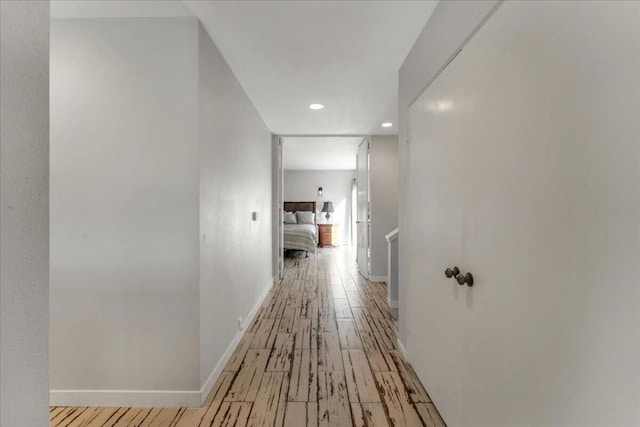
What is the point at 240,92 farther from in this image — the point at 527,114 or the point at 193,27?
the point at 527,114

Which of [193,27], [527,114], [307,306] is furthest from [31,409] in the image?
[307,306]

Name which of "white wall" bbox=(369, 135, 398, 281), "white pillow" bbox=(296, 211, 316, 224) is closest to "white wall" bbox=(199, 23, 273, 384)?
"white wall" bbox=(369, 135, 398, 281)

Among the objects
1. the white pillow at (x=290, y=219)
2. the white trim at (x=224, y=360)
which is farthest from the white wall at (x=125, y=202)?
the white pillow at (x=290, y=219)

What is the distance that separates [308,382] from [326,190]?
827cm

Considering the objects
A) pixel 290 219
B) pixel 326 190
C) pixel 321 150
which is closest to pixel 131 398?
pixel 321 150

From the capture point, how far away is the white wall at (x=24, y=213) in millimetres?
558

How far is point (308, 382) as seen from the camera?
86.0 inches

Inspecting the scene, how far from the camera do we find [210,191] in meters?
2.12

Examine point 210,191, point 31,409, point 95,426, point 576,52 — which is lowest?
point 95,426

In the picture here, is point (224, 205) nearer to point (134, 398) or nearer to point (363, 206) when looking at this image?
point (134, 398)

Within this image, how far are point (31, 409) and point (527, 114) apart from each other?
1444 millimetres

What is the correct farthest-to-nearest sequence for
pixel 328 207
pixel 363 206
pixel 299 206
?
pixel 299 206, pixel 328 207, pixel 363 206

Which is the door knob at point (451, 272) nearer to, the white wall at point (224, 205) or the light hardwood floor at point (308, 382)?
the light hardwood floor at point (308, 382)

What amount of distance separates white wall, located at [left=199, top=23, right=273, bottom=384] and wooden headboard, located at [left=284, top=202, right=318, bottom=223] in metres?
6.28
